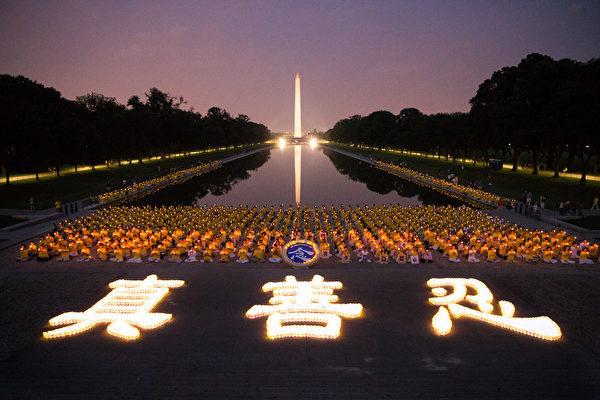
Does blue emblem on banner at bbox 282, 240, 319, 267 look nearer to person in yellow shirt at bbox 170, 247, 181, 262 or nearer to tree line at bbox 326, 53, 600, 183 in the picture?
person in yellow shirt at bbox 170, 247, 181, 262

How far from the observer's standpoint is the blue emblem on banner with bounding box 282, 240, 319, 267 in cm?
2095

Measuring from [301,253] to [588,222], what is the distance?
28362mm

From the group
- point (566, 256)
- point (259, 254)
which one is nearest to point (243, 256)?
point (259, 254)

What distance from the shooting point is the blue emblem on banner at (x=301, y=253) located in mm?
20953

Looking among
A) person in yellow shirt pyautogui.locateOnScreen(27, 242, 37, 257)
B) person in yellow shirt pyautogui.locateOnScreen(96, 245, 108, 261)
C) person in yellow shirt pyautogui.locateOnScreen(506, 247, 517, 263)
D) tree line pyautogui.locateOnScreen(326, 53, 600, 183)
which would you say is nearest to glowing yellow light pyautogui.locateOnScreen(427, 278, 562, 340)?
person in yellow shirt pyautogui.locateOnScreen(506, 247, 517, 263)

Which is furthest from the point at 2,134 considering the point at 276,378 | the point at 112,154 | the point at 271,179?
the point at 276,378

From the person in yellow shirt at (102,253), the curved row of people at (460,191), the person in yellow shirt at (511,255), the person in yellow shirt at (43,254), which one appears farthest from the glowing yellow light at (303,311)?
the curved row of people at (460,191)

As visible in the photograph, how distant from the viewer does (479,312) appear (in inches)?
619

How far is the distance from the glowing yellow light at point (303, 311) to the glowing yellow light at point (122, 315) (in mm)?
4546

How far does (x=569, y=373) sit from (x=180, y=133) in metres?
116

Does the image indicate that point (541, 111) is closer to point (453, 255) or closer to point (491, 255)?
point (491, 255)

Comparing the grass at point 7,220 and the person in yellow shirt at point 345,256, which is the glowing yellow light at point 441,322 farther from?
the grass at point 7,220

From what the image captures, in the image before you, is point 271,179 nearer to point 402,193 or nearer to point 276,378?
point 402,193

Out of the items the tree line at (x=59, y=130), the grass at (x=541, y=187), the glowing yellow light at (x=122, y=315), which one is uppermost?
the tree line at (x=59, y=130)
